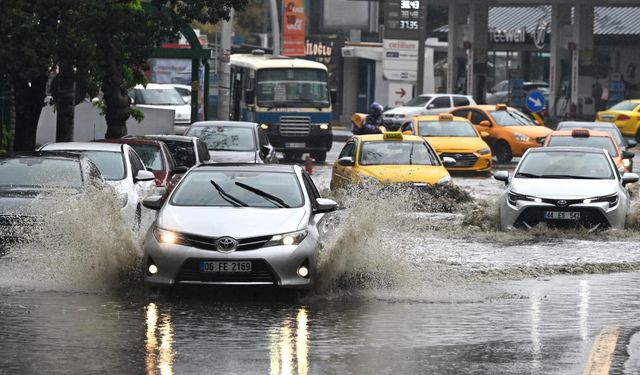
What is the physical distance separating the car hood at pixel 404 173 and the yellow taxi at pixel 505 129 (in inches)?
579

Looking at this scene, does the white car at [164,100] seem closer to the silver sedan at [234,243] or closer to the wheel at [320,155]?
the wheel at [320,155]

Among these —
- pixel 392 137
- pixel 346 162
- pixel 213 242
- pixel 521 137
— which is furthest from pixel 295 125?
pixel 213 242

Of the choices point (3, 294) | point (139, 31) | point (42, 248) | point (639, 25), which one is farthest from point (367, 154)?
point (639, 25)

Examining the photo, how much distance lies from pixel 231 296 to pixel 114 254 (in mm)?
1391

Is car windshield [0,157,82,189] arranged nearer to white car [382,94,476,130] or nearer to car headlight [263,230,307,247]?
car headlight [263,230,307,247]

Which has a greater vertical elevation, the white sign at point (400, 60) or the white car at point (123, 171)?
the white sign at point (400, 60)

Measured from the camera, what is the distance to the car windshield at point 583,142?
3122 centimetres

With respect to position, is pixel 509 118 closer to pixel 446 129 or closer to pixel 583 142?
pixel 446 129

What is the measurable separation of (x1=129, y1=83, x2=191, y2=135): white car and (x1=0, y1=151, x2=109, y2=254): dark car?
3516 centimetres

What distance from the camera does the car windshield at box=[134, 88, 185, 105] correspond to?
182 feet

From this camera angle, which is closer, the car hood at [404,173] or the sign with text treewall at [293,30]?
the car hood at [404,173]

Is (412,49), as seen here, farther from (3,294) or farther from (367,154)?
(3,294)

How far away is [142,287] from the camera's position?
1494cm

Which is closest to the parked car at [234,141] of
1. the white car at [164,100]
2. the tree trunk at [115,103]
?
the tree trunk at [115,103]
